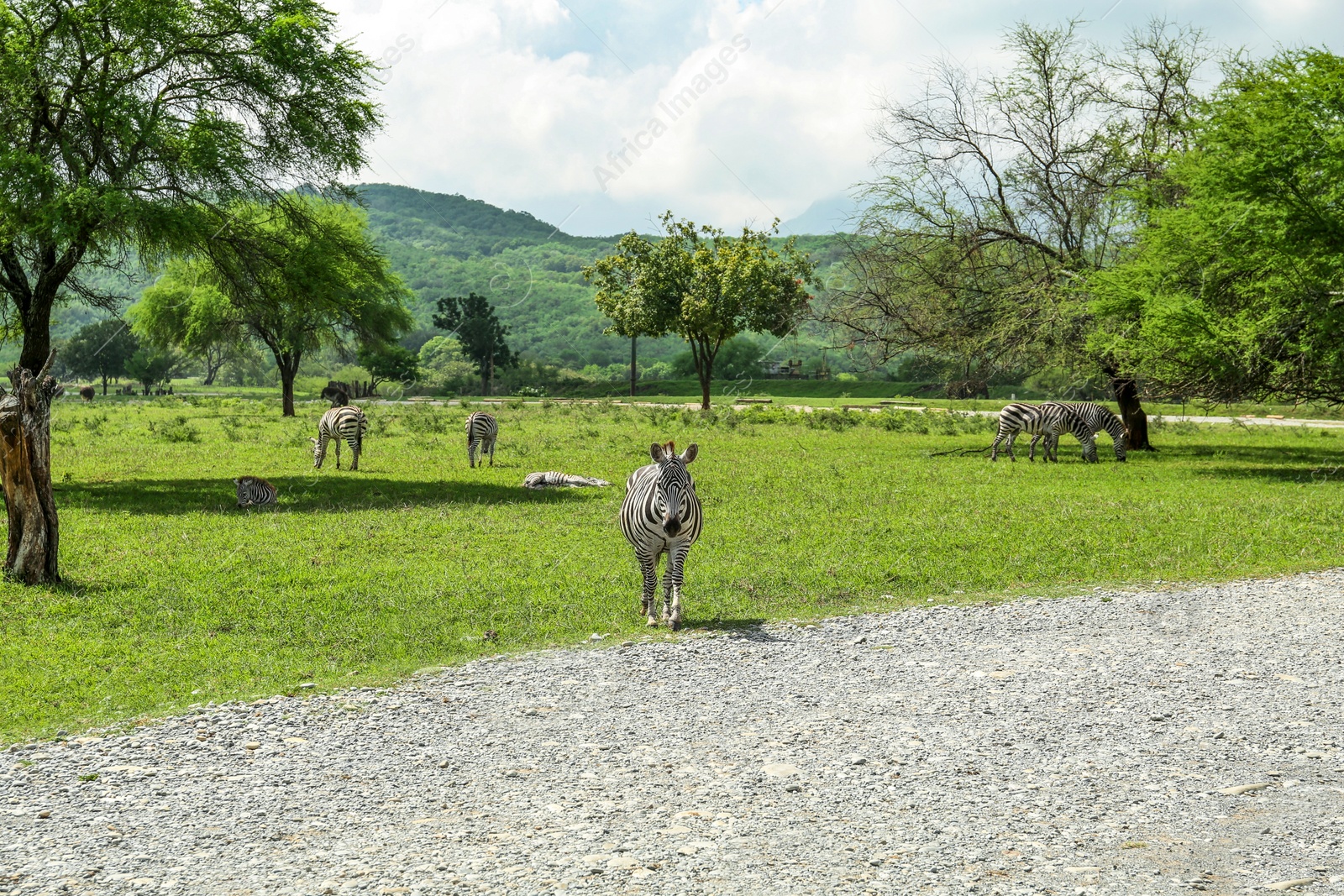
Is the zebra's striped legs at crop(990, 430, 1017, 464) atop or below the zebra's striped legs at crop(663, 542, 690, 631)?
atop

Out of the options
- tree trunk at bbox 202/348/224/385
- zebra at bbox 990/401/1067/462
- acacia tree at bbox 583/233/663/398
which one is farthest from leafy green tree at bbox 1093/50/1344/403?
tree trunk at bbox 202/348/224/385

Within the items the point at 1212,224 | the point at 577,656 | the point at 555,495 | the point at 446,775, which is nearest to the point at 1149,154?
the point at 1212,224

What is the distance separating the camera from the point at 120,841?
5594mm

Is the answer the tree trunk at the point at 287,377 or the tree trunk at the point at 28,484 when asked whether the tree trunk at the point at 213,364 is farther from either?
the tree trunk at the point at 28,484

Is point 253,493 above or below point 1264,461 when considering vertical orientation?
below

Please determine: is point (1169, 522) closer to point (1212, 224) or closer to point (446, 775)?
point (1212, 224)

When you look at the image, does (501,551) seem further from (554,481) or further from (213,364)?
(213,364)

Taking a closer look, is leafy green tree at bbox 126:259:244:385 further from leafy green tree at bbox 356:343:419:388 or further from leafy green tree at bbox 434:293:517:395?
leafy green tree at bbox 434:293:517:395

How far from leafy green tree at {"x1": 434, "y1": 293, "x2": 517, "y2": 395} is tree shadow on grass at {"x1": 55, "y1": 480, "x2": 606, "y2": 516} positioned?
76.1 metres

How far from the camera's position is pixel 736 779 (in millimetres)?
6441

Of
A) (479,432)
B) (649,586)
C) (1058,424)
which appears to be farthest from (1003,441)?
(649,586)

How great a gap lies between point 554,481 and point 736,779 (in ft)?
49.5

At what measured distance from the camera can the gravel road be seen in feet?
17.2

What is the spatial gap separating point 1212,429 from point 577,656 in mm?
40149
